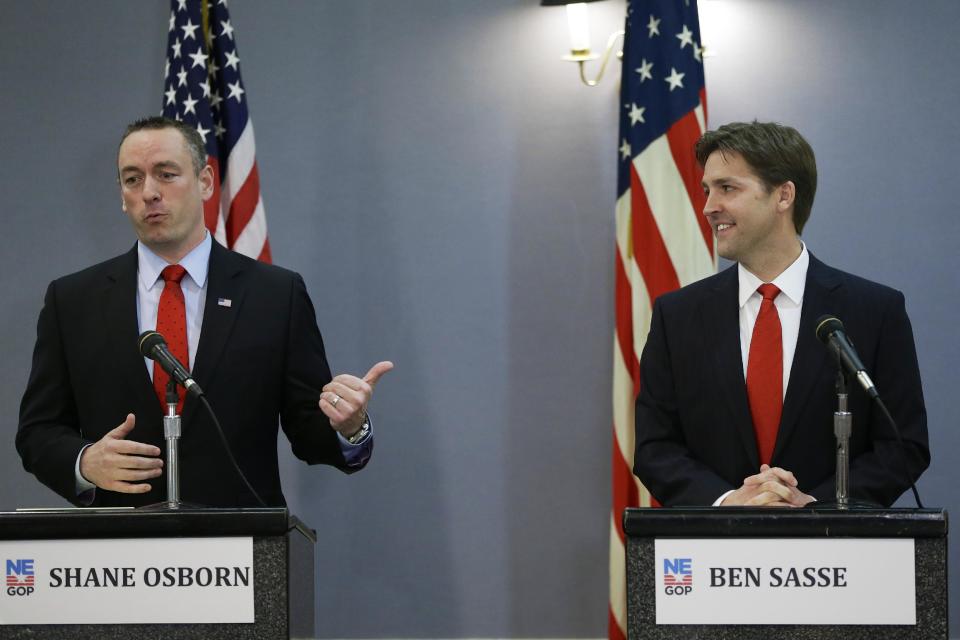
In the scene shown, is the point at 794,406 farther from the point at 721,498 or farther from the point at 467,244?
the point at 467,244

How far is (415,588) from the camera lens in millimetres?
4449

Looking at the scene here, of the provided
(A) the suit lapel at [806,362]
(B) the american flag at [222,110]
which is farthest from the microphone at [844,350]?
(B) the american flag at [222,110]

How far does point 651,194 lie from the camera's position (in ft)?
13.4

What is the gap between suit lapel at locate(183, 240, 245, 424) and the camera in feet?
8.61

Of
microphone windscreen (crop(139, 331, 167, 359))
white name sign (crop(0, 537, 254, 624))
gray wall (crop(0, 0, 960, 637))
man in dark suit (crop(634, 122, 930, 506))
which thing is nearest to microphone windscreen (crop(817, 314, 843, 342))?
man in dark suit (crop(634, 122, 930, 506))

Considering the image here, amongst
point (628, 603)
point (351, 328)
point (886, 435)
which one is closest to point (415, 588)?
point (351, 328)

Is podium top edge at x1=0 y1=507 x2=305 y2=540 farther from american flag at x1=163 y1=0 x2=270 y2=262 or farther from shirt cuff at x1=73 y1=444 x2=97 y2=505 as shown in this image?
american flag at x1=163 y1=0 x2=270 y2=262

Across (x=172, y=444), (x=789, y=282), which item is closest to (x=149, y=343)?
(x=172, y=444)

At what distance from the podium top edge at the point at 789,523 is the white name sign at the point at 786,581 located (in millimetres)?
13

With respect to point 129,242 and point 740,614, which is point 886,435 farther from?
point 129,242

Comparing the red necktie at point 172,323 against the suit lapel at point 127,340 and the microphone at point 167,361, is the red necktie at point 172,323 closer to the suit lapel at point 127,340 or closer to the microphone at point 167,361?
the suit lapel at point 127,340

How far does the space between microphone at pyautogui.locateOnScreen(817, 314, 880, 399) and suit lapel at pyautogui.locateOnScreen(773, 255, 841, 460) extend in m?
0.39

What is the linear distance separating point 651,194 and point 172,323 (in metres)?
1.99

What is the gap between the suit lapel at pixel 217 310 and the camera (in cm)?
262
